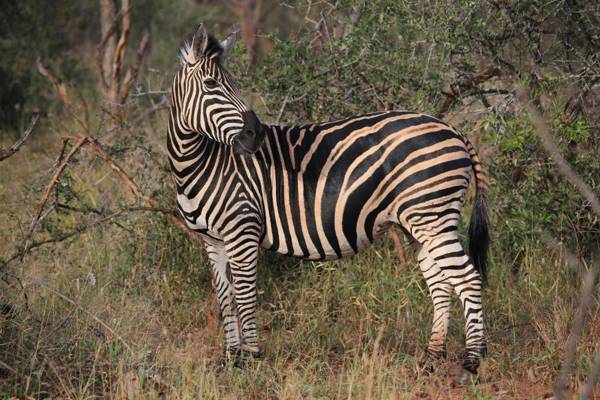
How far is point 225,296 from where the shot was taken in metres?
6.00

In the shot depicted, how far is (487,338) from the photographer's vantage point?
5.84m

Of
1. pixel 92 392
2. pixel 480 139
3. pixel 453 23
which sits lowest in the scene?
→ pixel 92 392

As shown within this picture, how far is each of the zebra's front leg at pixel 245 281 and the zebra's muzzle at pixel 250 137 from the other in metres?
0.60

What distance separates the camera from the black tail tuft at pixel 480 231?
570 cm

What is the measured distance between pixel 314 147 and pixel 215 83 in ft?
2.51

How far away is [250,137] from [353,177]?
29.3 inches

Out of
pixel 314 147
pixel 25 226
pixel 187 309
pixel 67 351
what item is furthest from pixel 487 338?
pixel 25 226

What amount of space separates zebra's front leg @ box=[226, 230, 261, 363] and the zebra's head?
0.62 metres

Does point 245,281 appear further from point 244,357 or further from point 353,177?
point 353,177

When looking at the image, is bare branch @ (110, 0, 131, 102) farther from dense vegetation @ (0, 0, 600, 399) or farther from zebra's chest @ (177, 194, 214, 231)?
zebra's chest @ (177, 194, 214, 231)

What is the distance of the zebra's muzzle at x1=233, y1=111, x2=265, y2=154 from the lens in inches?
207

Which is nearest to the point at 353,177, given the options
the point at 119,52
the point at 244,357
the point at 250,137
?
the point at 250,137

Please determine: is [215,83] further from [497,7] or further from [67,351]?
[497,7]

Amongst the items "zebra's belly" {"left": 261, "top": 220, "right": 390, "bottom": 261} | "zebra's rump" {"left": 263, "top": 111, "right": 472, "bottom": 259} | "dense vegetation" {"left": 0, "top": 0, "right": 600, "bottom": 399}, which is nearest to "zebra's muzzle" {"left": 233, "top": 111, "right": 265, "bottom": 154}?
"zebra's rump" {"left": 263, "top": 111, "right": 472, "bottom": 259}
